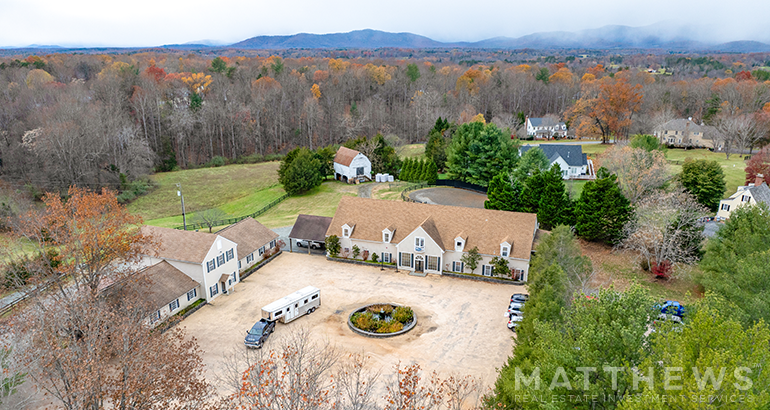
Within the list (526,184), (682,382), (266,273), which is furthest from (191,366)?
(526,184)

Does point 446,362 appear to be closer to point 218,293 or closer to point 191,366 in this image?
point 191,366

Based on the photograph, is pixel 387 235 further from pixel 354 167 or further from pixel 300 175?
pixel 354 167

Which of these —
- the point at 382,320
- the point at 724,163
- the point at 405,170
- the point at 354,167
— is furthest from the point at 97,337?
the point at 724,163

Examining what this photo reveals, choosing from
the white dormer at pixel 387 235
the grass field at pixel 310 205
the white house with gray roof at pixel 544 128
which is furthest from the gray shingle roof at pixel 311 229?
the white house with gray roof at pixel 544 128

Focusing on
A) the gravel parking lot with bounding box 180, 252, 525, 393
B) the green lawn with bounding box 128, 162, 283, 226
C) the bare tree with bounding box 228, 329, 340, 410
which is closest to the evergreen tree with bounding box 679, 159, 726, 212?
the gravel parking lot with bounding box 180, 252, 525, 393

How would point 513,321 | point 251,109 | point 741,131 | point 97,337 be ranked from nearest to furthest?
point 97,337, point 513,321, point 741,131, point 251,109

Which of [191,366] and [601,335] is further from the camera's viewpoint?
[191,366]

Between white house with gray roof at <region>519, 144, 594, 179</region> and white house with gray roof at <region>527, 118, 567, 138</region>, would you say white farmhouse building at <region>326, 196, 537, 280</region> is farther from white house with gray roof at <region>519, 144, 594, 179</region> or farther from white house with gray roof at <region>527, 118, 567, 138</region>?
white house with gray roof at <region>527, 118, 567, 138</region>
